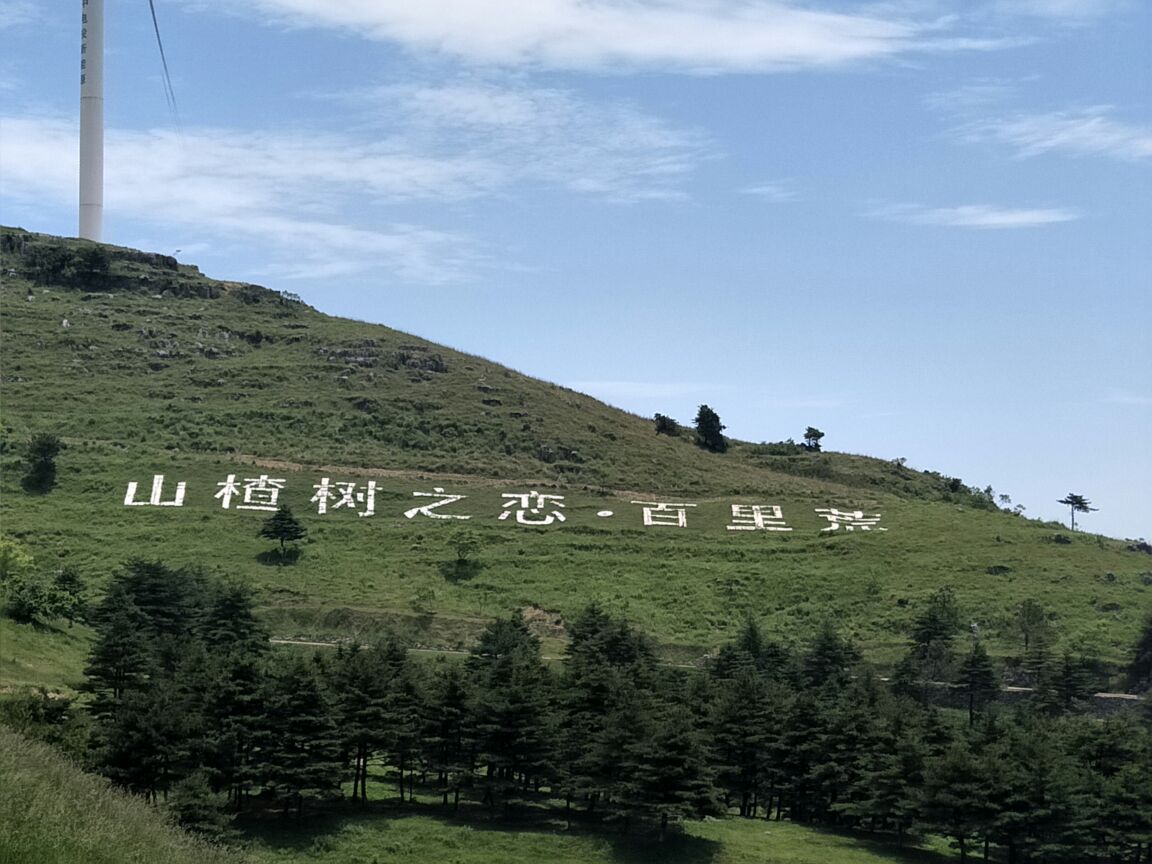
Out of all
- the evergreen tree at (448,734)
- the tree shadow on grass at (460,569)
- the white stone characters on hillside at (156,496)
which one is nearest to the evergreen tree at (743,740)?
the evergreen tree at (448,734)

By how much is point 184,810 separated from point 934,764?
90.0ft

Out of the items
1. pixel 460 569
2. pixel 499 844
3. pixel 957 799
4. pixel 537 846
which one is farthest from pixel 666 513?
pixel 499 844

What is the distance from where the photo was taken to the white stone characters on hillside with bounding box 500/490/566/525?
10112 cm

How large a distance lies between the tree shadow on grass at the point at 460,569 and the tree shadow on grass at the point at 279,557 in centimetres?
888

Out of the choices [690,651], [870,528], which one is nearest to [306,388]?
[870,528]

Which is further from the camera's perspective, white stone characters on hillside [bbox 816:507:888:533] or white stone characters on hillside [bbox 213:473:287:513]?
white stone characters on hillside [bbox 816:507:888:533]

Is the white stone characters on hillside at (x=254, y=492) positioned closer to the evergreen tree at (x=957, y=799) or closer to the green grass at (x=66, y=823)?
the evergreen tree at (x=957, y=799)

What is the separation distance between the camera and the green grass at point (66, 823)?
67.7 ft

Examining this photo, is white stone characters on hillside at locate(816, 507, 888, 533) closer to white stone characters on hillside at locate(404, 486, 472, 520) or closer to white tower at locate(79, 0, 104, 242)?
white stone characters on hillside at locate(404, 486, 472, 520)

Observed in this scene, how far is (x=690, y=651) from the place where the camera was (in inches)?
3066

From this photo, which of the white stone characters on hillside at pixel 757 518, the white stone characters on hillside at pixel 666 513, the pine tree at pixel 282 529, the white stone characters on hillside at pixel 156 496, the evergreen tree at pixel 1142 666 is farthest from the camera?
the white stone characters on hillside at pixel 666 513

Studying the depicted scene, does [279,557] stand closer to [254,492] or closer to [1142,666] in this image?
[254,492]

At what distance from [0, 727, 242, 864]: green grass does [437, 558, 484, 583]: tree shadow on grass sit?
58487mm

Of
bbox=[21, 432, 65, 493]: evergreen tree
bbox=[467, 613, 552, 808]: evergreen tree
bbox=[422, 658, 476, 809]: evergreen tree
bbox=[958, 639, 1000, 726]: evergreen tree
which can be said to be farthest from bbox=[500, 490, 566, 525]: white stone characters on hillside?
bbox=[422, 658, 476, 809]: evergreen tree
